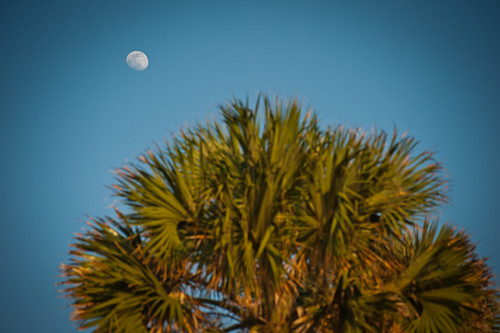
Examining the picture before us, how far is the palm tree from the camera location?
5309 mm

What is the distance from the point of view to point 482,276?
6.52 m

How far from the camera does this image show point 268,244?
5332mm

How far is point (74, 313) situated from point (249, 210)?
234cm

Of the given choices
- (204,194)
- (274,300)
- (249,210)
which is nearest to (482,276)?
(274,300)

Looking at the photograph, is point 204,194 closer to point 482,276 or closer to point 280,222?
point 280,222

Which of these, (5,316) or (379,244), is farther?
(5,316)

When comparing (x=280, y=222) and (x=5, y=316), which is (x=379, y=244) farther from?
(x=5, y=316)

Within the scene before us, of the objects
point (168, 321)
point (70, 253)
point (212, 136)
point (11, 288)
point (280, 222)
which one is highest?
point (11, 288)

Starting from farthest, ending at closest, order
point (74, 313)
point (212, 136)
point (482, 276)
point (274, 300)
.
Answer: point (482, 276) → point (212, 136) → point (274, 300) → point (74, 313)

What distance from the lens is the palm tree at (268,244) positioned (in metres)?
5.31

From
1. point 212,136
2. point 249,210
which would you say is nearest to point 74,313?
point 249,210

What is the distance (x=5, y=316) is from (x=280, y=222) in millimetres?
155465

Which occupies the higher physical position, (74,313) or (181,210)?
(181,210)

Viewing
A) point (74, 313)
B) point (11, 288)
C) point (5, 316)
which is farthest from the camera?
point (11, 288)
